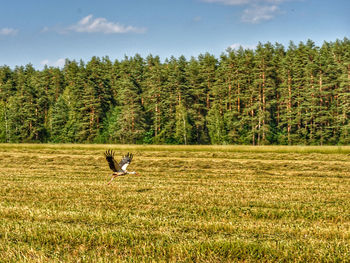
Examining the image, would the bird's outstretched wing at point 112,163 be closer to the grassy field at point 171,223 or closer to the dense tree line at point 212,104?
the grassy field at point 171,223

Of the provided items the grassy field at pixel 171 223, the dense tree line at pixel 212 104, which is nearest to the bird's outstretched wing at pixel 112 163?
the grassy field at pixel 171 223

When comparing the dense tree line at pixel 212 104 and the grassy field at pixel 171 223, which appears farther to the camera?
the dense tree line at pixel 212 104

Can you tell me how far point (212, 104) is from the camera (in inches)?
2921

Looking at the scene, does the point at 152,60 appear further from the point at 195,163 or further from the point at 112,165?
the point at 112,165

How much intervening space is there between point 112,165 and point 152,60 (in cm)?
8173

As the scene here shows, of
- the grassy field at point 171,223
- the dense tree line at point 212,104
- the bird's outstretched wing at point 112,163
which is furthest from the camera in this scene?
the dense tree line at point 212,104

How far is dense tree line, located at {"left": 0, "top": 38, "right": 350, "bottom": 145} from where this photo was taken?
65.9 m

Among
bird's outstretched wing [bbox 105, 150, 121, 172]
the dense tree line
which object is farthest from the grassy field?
the dense tree line

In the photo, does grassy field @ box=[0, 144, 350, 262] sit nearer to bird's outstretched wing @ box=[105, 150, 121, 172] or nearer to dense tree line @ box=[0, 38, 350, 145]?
bird's outstretched wing @ box=[105, 150, 121, 172]

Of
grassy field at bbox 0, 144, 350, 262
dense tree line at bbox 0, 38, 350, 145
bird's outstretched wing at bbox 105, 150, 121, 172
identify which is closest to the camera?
grassy field at bbox 0, 144, 350, 262

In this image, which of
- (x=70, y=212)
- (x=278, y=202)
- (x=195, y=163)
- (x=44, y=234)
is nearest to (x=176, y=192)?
(x=278, y=202)

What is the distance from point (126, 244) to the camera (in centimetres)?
613

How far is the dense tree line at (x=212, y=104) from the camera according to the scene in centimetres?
6588

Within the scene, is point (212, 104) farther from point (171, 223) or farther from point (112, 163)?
point (171, 223)
